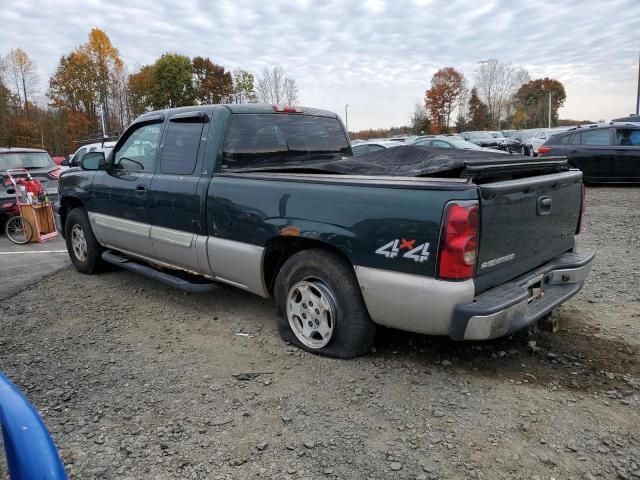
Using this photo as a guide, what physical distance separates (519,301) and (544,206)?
0.74 m

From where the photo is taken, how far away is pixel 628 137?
1171 centimetres

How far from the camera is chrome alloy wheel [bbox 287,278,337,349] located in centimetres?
349

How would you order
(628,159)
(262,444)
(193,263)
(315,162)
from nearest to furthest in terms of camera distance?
1. (262,444)
2. (193,263)
3. (315,162)
4. (628,159)

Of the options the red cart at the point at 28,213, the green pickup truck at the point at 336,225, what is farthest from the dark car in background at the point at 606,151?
the red cart at the point at 28,213

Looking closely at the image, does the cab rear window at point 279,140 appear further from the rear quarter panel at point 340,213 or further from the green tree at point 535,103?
the green tree at point 535,103

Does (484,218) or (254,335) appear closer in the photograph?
(484,218)

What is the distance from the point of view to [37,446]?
1.32m

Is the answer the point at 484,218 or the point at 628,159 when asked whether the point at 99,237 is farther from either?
the point at 628,159

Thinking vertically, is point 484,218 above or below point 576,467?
above

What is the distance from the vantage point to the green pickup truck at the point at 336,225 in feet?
9.39

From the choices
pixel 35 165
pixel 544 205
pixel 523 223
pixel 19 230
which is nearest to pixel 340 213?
pixel 523 223

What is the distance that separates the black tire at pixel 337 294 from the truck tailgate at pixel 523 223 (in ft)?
2.73

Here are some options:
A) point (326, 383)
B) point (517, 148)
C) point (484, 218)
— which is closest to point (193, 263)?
point (326, 383)

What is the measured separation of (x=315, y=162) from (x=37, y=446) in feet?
12.6
